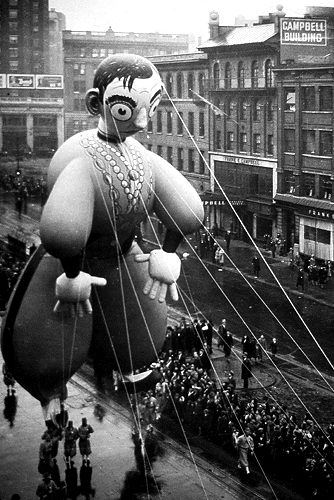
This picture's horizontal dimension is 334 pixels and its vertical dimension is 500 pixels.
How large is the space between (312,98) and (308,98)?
0.37 m

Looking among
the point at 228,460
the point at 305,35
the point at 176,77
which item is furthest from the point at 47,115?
the point at 228,460

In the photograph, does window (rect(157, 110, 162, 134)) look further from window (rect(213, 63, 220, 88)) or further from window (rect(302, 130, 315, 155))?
window (rect(302, 130, 315, 155))

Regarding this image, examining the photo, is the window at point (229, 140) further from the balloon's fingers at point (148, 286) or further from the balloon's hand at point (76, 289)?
the balloon's hand at point (76, 289)

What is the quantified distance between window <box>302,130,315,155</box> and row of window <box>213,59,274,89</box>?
171 inches

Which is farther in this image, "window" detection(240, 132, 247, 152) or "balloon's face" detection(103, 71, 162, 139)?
"window" detection(240, 132, 247, 152)

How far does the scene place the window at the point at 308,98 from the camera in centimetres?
4188

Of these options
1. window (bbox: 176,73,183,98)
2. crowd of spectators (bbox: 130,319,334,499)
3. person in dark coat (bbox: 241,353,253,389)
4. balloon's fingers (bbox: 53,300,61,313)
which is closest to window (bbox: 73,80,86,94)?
window (bbox: 176,73,183,98)

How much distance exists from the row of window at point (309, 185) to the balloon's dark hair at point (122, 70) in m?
32.2

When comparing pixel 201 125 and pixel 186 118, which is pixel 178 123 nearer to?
pixel 186 118

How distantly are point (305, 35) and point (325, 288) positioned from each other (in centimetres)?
1461

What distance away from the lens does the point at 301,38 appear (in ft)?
146

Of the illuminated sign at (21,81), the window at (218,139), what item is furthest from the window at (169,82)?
the illuminated sign at (21,81)

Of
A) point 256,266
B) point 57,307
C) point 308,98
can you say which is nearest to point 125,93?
point 57,307

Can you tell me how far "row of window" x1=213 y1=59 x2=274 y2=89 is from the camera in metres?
46.0
